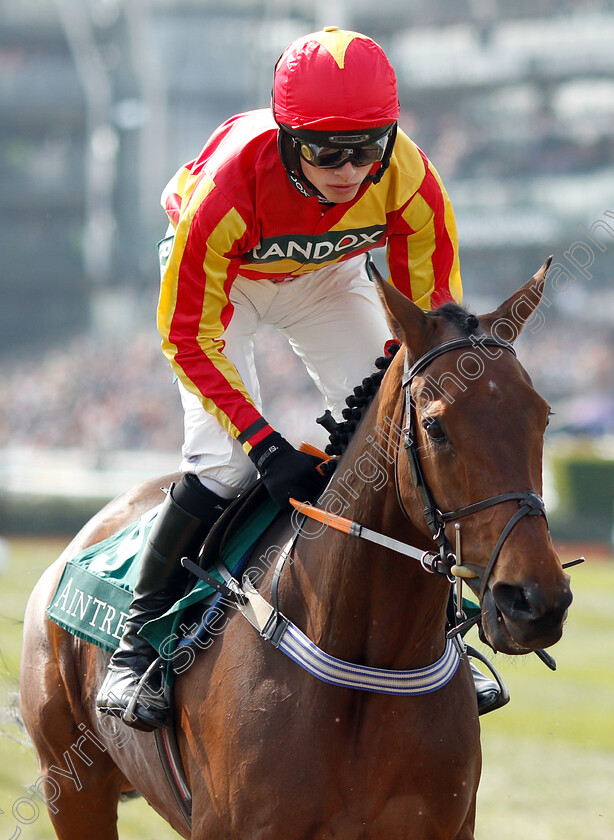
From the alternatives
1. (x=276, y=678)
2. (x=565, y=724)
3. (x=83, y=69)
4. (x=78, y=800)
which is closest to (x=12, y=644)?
(x=565, y=724)

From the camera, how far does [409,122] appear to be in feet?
91.7

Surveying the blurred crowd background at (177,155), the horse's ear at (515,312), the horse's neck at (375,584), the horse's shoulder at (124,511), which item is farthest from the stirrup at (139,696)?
the blurred crowd background at (177,155)

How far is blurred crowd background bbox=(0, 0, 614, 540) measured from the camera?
24172mm

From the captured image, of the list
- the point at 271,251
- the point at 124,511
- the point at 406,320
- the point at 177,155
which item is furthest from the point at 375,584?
the point at 177,155

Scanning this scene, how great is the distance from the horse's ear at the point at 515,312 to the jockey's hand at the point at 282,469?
0.59m

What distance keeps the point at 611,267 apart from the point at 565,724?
66.1 ft

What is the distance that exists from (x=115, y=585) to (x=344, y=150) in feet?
4.72

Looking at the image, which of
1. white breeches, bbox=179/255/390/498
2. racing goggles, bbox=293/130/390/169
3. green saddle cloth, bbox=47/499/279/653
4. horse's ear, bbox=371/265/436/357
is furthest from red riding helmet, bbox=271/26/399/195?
green saddle cloth, bbox=47/499/279/653

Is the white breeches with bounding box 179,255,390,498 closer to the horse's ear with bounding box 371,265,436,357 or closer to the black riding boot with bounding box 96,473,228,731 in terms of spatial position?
the black riding boot with bounding box 96,473,228,731

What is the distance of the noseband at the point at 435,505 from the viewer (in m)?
1.93

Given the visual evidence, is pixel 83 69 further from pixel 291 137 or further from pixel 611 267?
pixel 291 137

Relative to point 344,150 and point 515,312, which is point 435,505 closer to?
point 515,312

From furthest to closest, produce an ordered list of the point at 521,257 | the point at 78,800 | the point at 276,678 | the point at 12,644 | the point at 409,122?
the point at 409,122
the point at 521,257
the point at 12,644
the point at 78,800
the point at 276,678

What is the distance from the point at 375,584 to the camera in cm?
232
